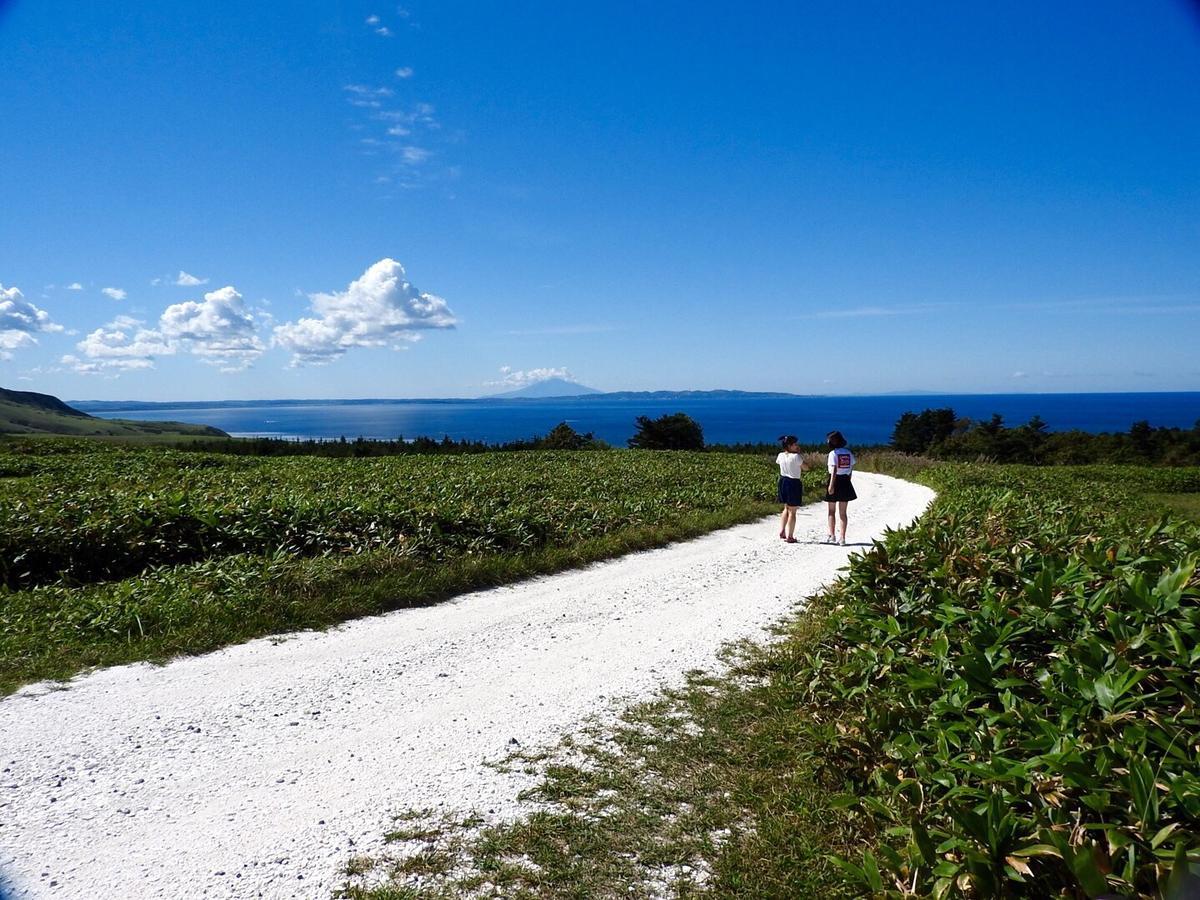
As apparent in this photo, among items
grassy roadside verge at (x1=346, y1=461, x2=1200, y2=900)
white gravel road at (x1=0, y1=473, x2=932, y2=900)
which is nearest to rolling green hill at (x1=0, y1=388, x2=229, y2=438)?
white gravel road at (x1=0, y1=473, x2=932, y2=900)

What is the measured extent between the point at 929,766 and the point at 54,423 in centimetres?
19322

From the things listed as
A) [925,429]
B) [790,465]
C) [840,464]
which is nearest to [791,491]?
[790,465]

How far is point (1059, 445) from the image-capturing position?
4775 centimetres

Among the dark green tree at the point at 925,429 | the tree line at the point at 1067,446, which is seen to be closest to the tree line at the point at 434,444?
the tree line at the point at 1067,446

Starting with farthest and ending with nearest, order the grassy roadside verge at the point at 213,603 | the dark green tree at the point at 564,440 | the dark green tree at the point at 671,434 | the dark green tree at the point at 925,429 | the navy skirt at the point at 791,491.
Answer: the dark green tree at the point at 925,429
the dark green tree at the point at 671,434
the dark green tree at the point at 564,440
the navy skirt at the point at 791,491
the grassy roadside verge at the point at 213,603

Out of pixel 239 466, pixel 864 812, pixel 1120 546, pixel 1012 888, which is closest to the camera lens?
pixel 1012 888

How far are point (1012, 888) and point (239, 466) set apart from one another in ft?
74.7

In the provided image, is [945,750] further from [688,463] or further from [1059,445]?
[1059,445]

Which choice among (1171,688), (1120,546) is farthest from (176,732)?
(1120,546)

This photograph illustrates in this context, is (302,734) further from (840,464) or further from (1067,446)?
(1067,446)

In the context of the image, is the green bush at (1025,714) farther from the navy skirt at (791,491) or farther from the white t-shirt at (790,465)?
the white t-shirt at (790,465)

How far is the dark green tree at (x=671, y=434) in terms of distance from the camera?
53281 mm

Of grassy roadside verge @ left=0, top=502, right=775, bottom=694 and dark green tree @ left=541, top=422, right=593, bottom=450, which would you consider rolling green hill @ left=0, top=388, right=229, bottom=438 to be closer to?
dark green tree @ left=541, top=422, right=593, bottom=450

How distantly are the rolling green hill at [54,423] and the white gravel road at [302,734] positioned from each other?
12215 cm
